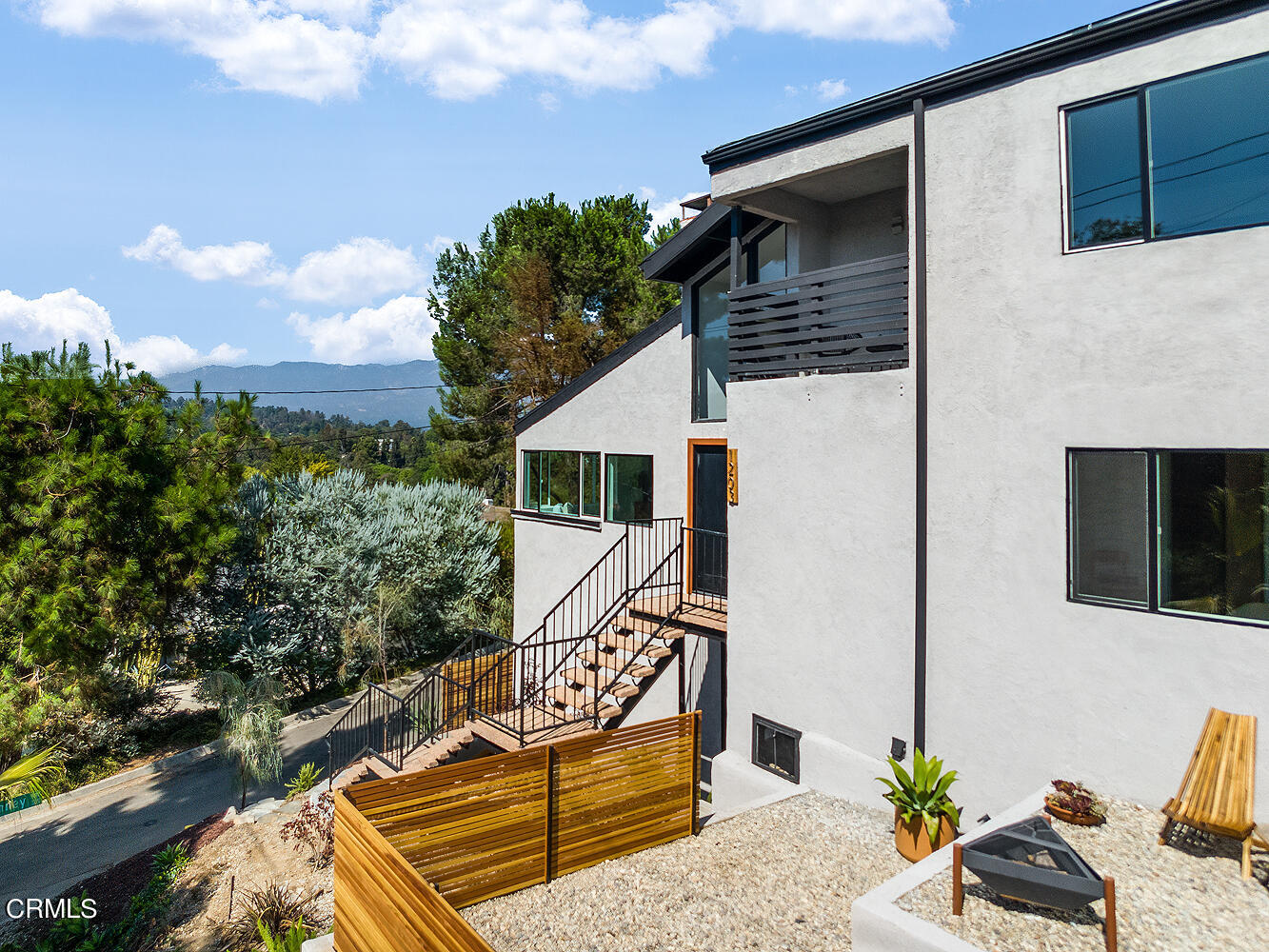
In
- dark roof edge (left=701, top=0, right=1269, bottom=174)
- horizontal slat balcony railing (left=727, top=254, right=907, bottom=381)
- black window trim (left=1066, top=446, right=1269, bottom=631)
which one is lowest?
Answer: black window trim (left=1066, top=446, right=1269, bottom=631)

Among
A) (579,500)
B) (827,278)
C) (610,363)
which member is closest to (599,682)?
(579,500)

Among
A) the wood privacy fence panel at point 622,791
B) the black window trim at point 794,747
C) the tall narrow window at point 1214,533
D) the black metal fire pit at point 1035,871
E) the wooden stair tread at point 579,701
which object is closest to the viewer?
the black metal fire pit at point 1035,871

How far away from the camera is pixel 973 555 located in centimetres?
685

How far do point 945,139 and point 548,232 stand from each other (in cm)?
2555

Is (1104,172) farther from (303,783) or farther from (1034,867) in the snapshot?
(303,783)

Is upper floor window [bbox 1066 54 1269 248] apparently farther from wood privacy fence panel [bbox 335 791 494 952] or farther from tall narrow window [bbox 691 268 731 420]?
wood privacy fence panel [bbox 335 791 494 952]

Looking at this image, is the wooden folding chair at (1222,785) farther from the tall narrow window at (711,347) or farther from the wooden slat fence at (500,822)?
the tall narrow window at (711,347)

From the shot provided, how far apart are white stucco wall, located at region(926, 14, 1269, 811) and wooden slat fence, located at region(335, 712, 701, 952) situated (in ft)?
9.21

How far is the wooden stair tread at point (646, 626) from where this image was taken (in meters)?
10.5

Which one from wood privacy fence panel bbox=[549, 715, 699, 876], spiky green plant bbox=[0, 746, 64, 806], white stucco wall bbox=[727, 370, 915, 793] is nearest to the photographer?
wood privacy fence panel bbox=[549, 715, 699, 876]

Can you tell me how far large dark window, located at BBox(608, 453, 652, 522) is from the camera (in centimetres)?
1298

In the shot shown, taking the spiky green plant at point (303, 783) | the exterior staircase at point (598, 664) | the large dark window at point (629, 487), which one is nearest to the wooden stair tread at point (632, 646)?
the exterior staircase at point (598, 664)

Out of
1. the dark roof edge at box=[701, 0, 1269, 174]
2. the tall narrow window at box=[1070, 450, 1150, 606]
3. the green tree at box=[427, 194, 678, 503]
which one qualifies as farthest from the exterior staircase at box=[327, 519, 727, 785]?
the green tree at box=[427, 194, 678, 503]

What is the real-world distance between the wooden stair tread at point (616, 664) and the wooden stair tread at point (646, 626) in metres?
0.22
